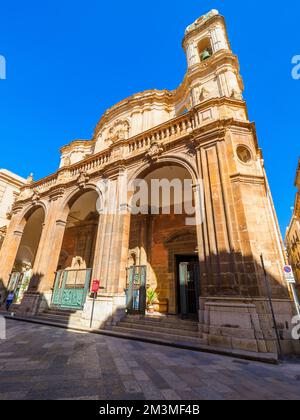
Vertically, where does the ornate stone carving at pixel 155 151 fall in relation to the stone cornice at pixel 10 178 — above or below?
below

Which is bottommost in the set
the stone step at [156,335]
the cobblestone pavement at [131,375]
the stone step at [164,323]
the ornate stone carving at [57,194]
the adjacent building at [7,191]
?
the cobblestone pavement at [131,375]

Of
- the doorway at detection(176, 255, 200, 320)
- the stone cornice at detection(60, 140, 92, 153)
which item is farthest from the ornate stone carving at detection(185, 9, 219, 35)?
the doorway at detection(176, 255, 200, 320)

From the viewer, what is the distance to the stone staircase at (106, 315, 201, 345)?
5684mm

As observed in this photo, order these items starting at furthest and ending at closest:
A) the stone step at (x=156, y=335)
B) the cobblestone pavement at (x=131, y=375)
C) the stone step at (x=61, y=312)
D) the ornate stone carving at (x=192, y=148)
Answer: the stone step at (x=61, y=312) < the ornate stone carving at (x=192, y=148) < the stone step at (x=156, y=335) < the cobblestone pavement at (x=131, y=375)

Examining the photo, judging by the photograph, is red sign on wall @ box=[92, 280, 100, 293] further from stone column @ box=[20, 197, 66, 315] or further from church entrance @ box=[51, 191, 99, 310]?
stone column @ box=[20, 197, 66, 315]

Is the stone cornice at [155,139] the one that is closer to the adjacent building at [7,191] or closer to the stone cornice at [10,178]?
the adjacent building at [7,191]

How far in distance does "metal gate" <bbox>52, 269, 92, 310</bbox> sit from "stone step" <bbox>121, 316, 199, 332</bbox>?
3082 mm

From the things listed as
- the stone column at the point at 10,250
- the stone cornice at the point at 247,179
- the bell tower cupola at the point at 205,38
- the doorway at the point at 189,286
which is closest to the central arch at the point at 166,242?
the doorway at the point at 189,286

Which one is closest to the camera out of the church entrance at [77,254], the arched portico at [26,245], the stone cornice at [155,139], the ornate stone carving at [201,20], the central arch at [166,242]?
the stone cornice at [155,139]

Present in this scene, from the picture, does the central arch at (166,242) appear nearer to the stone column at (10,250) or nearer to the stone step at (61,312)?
the stone step at (61,312)

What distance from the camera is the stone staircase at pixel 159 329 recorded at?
5684 mm

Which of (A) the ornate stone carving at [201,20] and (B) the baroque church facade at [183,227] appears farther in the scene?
(A) the ornate stone carving at [201,20]

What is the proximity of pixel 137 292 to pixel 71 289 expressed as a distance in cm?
372
